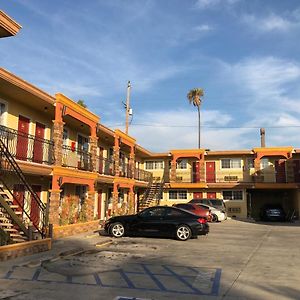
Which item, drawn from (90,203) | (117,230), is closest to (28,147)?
(90,203)

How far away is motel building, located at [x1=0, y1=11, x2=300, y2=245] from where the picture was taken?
47.9ft

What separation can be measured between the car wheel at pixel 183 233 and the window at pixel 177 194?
20957 millimetres

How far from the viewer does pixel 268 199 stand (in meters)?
37.9

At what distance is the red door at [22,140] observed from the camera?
16.5 m

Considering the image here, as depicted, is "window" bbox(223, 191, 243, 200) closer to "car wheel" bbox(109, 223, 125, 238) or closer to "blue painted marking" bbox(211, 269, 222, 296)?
"car wheel" bbox(109, 223, 125, 238)

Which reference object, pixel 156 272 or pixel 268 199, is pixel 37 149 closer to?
pixel 156 272

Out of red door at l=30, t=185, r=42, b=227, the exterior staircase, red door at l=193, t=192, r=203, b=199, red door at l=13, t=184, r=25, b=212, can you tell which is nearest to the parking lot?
red door at l=13, t=184, r=25, b=212

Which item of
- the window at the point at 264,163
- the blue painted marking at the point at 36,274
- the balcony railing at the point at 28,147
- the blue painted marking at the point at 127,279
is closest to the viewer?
the blue painted marking at the point at 127,279

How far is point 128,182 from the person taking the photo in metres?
27.1

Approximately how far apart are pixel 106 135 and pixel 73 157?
4.76 m

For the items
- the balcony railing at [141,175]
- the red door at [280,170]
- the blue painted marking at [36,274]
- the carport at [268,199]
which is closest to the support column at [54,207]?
the blue painted marking at [36,274]

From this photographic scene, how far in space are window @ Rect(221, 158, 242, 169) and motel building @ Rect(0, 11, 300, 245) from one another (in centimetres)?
10

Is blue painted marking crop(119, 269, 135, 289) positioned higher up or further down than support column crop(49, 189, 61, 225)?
further down

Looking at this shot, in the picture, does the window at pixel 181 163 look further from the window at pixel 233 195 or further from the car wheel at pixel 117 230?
the car wheel at pixel 117 230
